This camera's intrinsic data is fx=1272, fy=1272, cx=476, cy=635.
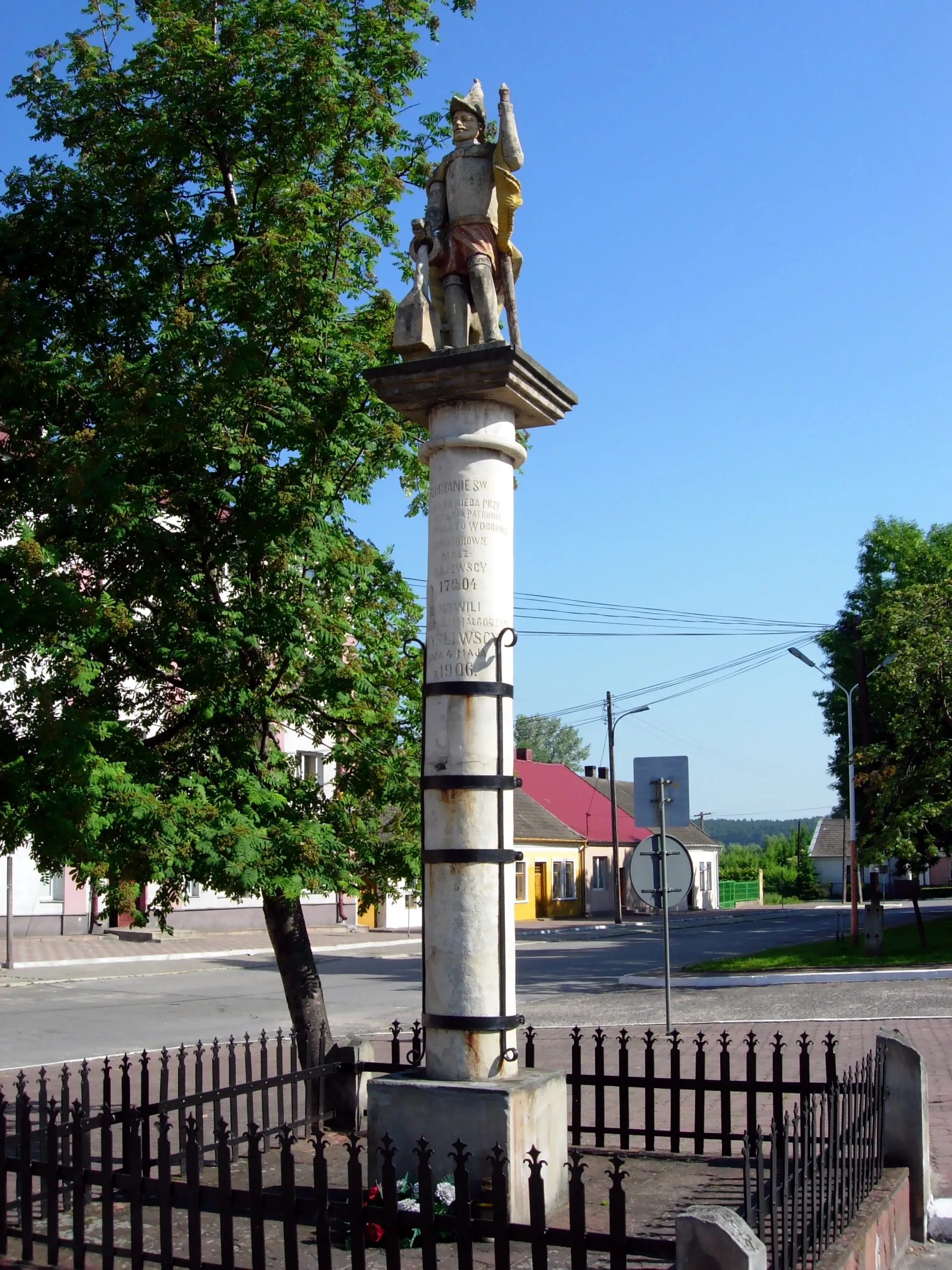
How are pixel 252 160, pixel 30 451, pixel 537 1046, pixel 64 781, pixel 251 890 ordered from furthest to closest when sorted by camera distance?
pixel 537 1046, pixel 252 160, pixel 30 451, pixel 251 890, pixel 64 781

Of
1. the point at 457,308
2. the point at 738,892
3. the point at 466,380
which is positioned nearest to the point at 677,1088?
the point at 466,380

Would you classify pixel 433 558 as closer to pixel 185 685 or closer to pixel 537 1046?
pixel 185 685

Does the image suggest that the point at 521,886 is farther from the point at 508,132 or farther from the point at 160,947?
the point at 508,132

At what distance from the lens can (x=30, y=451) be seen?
29.4 ft

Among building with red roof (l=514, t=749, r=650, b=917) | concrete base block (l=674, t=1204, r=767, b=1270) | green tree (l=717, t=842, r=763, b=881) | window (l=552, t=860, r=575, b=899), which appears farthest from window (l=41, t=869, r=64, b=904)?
green tree (l=717, t=842, r=763, b=881)

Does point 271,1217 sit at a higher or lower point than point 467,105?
lower

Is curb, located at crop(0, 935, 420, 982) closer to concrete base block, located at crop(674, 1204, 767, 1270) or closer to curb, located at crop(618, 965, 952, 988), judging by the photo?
curb, located at crop(618, 965, 952, 988)

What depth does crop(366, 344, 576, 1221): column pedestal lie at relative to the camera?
22.6 feet

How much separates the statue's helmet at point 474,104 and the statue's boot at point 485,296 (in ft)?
2.94

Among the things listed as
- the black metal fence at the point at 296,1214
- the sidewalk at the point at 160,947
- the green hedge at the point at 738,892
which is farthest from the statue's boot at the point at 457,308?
the green hedge at the point at 738,892

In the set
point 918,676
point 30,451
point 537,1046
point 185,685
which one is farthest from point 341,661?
point 918,676

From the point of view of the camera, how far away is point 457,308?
8.02m

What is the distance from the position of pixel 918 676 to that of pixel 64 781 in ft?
73.5

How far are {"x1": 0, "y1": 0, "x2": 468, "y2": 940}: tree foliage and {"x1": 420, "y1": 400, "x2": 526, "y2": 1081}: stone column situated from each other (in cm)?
151
